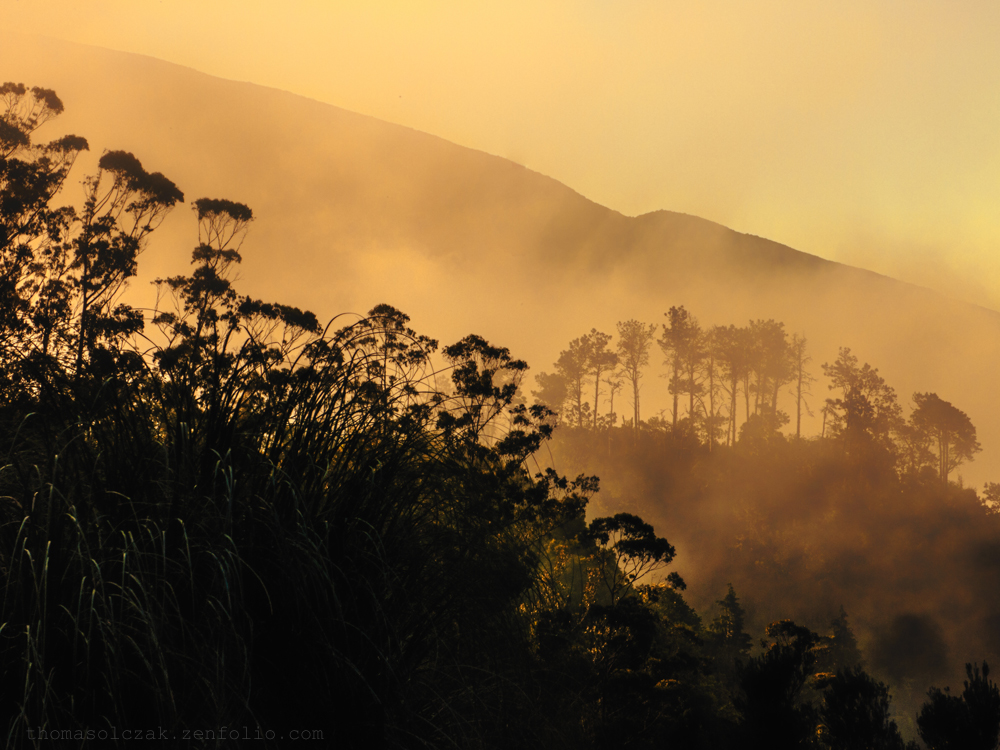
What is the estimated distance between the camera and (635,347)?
8494 centimetres

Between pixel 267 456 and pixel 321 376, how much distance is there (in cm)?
62

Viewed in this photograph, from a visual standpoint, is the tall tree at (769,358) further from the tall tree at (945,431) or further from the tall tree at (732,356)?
the tall tree at (945,431)

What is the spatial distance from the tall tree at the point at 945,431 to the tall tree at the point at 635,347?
29.4 meters

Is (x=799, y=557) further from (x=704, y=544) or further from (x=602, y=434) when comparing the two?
(x=602, y=434)

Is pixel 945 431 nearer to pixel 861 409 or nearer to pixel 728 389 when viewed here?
pixel 861 409

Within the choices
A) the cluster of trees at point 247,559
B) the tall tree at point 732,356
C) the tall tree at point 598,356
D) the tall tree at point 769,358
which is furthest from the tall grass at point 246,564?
the tall tree at point 769,358

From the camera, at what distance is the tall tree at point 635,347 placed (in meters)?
84.4

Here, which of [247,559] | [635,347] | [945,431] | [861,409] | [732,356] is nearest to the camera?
[247,559]

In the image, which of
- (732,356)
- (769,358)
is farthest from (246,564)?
(769,358)

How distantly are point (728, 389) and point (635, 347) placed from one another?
12791 millimetres

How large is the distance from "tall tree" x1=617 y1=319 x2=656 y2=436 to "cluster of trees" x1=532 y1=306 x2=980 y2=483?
0.12 m

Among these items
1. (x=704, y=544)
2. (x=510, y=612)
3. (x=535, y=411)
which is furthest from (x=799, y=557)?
(x=510, y=612)

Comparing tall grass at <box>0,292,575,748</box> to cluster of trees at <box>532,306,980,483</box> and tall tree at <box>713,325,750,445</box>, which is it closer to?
cluster of trees at <box>532,306,980,483</box>

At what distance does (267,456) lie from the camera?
3691 mm
